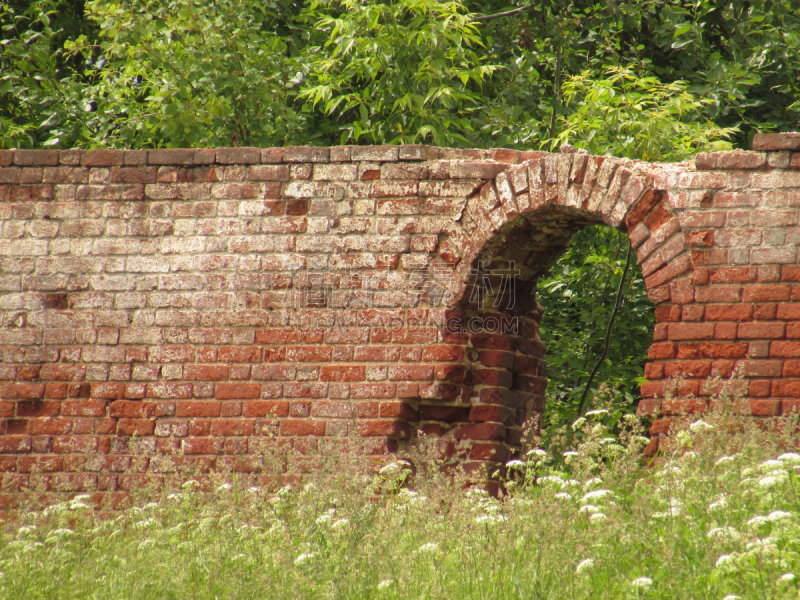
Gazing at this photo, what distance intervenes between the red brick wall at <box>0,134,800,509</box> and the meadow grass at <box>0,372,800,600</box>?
3.29 ft

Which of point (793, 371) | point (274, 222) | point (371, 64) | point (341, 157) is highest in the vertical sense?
point (371, 64)

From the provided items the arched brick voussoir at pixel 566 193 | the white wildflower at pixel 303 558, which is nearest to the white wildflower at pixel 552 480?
the white wildflower at pixel 303 558

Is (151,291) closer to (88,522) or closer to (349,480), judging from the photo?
(88,522)

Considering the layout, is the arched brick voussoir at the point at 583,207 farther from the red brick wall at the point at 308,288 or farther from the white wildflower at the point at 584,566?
the white wildflower at the point at 584,566

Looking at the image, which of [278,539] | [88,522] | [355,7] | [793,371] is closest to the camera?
[278,539]

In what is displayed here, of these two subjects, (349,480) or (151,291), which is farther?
(151,291)

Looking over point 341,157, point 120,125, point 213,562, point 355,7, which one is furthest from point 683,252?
point 120,125

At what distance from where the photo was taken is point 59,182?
17.6 ft

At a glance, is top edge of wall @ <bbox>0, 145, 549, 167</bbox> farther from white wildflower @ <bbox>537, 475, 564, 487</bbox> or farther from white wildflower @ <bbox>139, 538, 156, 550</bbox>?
white wildflower @ <bbox>139, 538, 156, 550</bbox>

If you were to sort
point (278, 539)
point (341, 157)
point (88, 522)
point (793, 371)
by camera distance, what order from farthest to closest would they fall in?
1. point (341, 157)
2. point (793, 371)
3. point (88, 522)
4. point (278, 539)

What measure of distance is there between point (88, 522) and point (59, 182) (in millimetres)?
2402

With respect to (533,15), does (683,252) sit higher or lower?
lower

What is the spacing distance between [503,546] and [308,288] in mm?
2374

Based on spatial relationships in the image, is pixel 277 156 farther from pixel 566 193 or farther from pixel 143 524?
pixel 143 524
